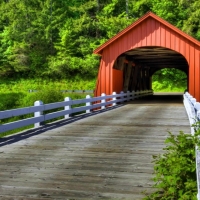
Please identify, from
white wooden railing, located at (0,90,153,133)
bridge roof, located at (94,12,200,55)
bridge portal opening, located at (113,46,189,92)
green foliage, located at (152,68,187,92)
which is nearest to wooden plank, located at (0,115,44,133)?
white wooden railing, located at (0,90,153,133)

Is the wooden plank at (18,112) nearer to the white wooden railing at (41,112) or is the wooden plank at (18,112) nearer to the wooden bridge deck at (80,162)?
the white wooden railing at (41,112)

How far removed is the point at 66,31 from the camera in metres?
57.8

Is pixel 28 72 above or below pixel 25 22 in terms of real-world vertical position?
below

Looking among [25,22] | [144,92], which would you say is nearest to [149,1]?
[25,22]

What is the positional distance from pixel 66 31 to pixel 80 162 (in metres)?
52.3

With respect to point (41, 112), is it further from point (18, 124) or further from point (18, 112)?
point (18, 124)

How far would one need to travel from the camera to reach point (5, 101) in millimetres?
27062

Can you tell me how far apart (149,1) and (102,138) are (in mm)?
58551

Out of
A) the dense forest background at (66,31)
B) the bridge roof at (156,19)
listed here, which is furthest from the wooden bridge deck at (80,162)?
the dense forest background at (66,31)

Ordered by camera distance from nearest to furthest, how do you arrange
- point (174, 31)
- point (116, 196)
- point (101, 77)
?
point (116, 196), point (174, 31), point (101, 77)

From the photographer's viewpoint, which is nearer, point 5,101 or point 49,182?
point 49,182

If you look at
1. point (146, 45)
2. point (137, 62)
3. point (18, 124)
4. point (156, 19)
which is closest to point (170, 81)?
point (137, 62)

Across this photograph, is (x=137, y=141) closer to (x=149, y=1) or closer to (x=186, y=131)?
(x=186, y=131)

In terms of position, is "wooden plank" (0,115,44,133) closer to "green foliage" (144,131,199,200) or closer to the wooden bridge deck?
the wooden bridge deck
